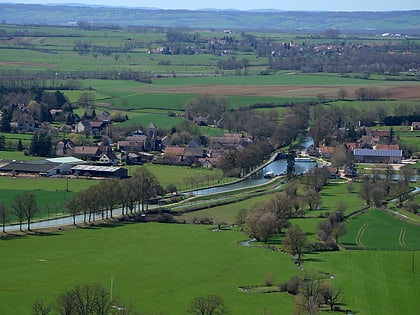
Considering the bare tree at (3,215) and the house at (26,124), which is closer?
the bare tree at (3,215)

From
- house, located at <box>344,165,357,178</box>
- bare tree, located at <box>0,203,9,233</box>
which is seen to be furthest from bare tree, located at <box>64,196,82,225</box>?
house, located at <box>344,165,357,178</box>

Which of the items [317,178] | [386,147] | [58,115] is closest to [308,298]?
[317,178]

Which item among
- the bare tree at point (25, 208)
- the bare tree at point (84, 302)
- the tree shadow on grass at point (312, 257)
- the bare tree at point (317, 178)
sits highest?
the bare tree at point (84, 302)

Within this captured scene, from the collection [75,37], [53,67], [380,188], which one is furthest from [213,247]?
[75,37]

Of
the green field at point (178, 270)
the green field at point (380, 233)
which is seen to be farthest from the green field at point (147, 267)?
the green field at point (380, 233)

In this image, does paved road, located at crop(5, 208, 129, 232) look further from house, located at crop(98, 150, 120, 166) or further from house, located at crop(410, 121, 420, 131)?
house, located at crop(410, 121, 420, 131)

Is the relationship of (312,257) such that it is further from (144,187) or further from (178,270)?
(144,187)

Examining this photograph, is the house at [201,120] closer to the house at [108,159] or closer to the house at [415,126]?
the house at [415,126]
